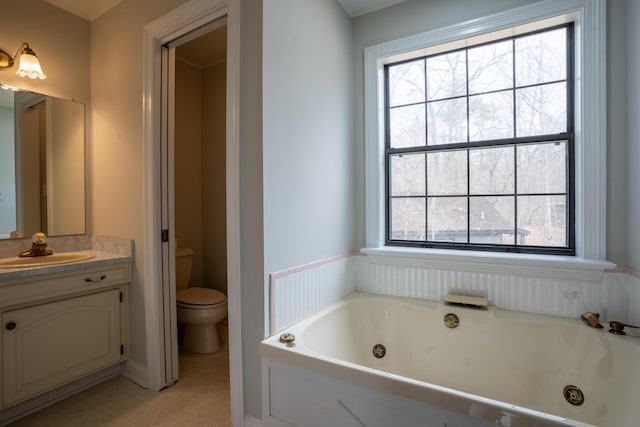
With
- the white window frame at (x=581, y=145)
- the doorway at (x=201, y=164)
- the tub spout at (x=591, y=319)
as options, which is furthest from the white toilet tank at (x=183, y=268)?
the tub spout at (x=591, y=319)

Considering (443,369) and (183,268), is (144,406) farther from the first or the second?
(443,369)

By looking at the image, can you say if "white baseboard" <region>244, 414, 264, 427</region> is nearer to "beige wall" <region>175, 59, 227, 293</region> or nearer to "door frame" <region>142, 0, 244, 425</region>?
"door frame" <region>142, 0, 244, 425</region>

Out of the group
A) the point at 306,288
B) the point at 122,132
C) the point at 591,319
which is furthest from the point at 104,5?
the point at 591,319

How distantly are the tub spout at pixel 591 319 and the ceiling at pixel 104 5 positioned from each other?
2.10m

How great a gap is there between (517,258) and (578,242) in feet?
1.03

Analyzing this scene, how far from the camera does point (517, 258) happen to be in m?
1.64

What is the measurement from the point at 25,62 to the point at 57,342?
163cm

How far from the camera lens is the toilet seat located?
2.22m

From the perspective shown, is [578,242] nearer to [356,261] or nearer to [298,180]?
[356,261]

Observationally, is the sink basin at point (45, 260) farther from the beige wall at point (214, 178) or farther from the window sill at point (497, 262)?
the window sill at point (497, 262)

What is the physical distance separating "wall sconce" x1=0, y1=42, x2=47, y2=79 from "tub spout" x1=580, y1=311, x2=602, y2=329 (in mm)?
3301

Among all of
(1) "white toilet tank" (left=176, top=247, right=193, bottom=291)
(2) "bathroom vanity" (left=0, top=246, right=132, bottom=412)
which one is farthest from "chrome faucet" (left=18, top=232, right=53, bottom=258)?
(1) "white toilet tank" (left=176, top=247, right=193, bottom=291)

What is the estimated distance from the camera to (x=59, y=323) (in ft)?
5.48

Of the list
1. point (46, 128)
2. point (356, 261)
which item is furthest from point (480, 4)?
point (46, 128)
